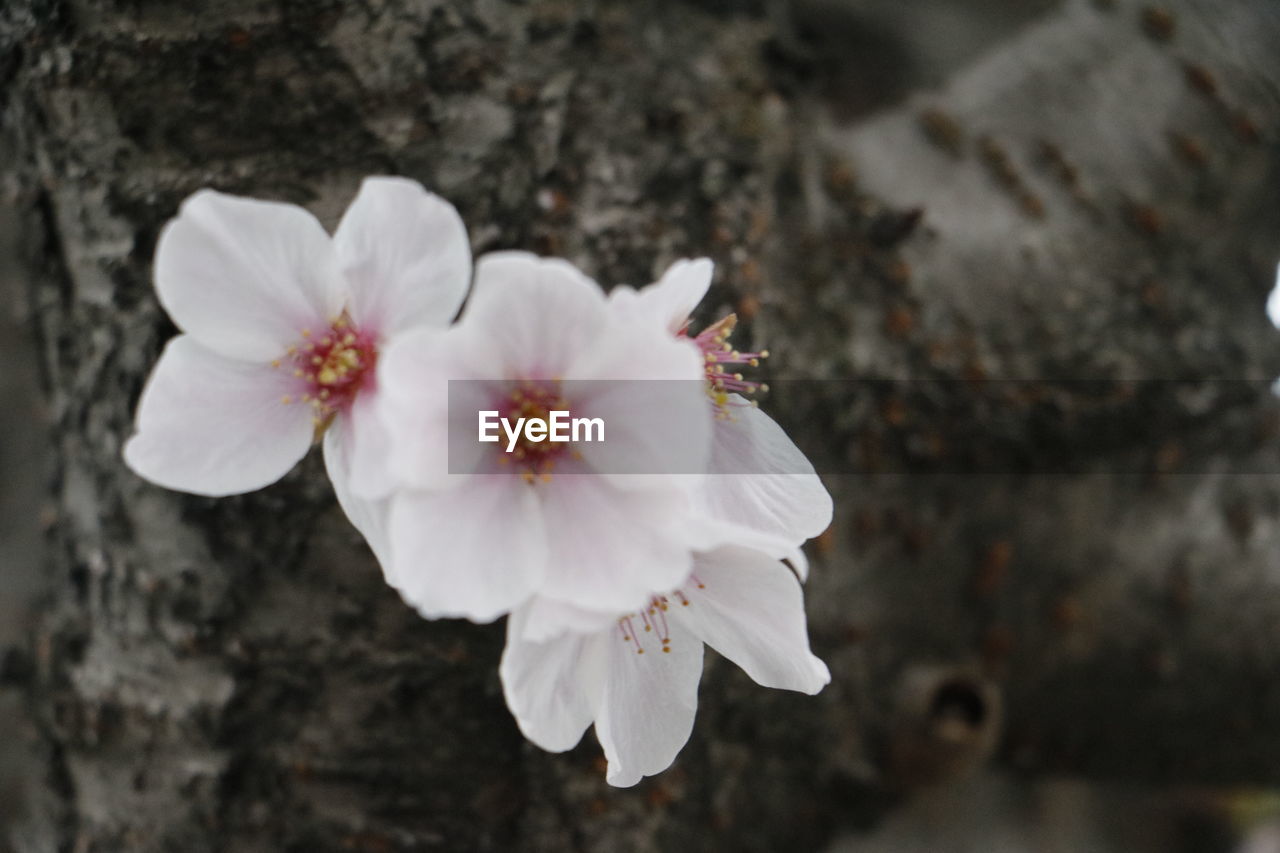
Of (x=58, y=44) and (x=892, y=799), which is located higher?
(x=58, y=44)

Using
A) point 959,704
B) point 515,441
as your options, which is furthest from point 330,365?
point 959,704

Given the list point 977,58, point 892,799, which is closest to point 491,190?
point 977,58

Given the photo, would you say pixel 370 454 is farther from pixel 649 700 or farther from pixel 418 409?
pixel 649 700

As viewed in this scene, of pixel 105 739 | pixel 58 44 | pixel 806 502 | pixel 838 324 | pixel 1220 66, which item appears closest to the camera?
pixel 806 502

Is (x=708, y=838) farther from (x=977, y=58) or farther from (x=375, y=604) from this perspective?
(x=977, y=58)

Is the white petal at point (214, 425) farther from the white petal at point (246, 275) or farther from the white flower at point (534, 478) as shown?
the white flower at point (534, 478)

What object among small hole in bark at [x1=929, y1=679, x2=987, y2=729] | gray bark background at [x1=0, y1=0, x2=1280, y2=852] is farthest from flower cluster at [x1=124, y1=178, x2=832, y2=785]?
small hole in bark at [x1=929, y1=679, x2=987, y2=729]

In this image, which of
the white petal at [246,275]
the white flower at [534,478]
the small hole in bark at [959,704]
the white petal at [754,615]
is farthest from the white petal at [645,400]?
the small hole in bark at [959,704]

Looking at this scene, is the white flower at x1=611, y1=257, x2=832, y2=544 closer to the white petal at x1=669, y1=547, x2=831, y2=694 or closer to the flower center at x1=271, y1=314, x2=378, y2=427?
the white petal at x1=669, y1=547, x2=831, y2=694
